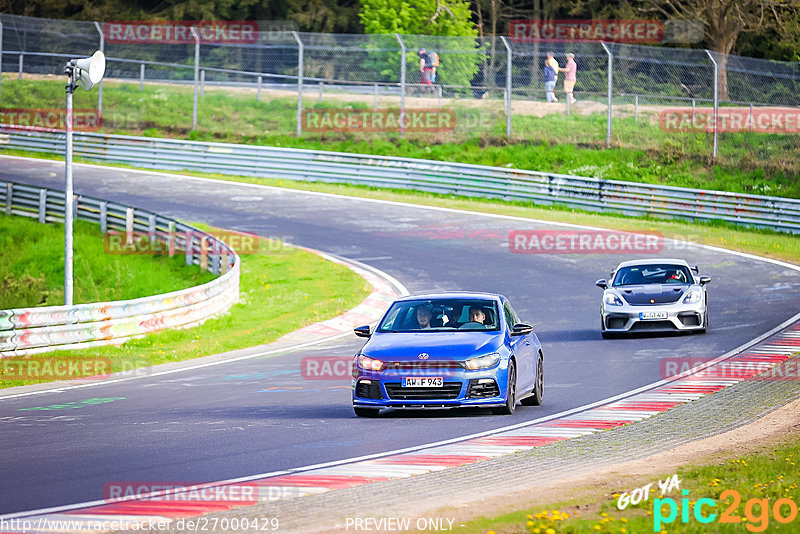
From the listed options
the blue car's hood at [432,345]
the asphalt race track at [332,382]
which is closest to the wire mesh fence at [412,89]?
the asphalt race track at [332,382]

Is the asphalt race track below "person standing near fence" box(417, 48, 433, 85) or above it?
below

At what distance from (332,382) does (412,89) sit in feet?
81.0

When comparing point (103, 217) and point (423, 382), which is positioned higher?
point (423, 382)

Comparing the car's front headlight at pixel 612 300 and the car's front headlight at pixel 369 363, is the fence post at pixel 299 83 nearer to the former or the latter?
the car's front headlight at pixel 612 300

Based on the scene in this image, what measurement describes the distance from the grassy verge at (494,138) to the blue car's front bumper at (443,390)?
25305 mm

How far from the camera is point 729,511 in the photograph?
24.5 ft

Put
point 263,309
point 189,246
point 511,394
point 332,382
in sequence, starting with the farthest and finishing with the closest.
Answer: point 189,246
point 263,309
point 332,382
point 511,394

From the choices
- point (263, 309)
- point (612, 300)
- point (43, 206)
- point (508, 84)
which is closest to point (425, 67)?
point (508, 84)

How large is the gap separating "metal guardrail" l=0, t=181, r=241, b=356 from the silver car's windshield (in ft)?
25.5

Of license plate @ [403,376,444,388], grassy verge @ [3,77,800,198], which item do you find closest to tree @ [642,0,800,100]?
grassy verge @ [3,77,800,198]

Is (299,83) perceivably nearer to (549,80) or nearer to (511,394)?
(549,80)

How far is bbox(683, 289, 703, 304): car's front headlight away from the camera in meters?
19.7

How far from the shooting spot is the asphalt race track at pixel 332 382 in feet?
33.3

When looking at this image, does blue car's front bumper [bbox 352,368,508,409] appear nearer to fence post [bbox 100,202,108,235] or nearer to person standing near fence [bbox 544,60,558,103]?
fence post [bbox 100,202,108,235]
